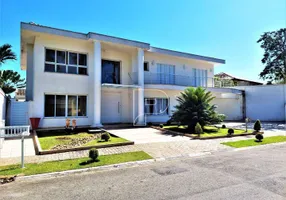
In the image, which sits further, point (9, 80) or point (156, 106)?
point (9, 80)

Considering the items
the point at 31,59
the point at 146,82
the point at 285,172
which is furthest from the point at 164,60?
the point at 285,172

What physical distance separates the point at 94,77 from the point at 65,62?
2.51 meters

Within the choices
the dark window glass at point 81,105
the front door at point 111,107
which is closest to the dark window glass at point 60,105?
the dark window glass at point 81,105

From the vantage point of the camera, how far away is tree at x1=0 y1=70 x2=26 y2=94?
21.8m

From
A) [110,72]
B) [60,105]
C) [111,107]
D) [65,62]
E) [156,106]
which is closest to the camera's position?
[60,105]

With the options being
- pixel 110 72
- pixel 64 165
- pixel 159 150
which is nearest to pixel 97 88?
pixel 110 72

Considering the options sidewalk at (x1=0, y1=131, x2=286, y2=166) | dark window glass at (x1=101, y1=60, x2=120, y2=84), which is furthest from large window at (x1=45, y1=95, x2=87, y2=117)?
sidewalk at (x1=0, y1=131, x2=286, y2=166)

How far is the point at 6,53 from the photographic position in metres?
19.5

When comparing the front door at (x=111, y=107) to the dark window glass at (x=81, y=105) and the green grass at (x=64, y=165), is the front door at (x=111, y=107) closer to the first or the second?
the dark window glass at (x=81, y=105)

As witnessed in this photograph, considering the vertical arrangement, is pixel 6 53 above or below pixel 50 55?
above

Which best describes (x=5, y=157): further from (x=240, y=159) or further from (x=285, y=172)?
(x=285, y=172)

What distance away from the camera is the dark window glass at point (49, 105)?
14820mm

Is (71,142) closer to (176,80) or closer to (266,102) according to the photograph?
(176,80)

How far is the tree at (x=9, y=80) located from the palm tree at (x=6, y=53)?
250cm
